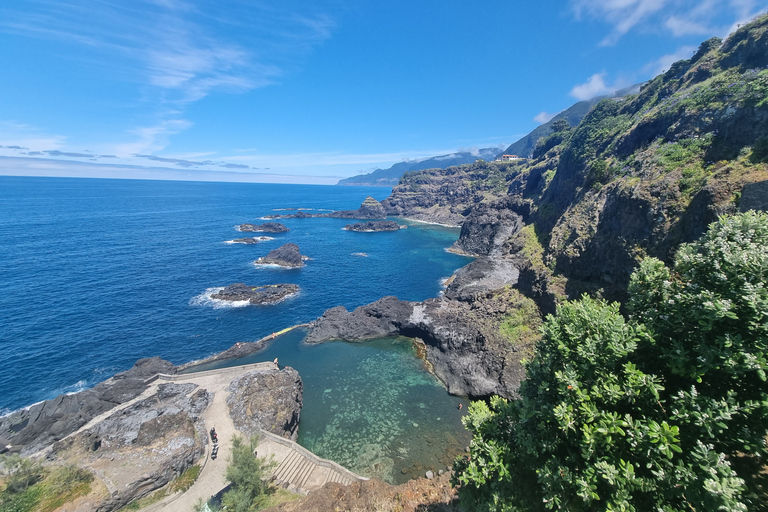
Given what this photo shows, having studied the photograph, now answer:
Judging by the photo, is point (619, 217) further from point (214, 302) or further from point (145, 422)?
point (214, 302)

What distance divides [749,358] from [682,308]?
10.3ft

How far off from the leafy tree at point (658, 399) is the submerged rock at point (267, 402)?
2445cm

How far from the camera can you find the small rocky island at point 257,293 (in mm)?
68188

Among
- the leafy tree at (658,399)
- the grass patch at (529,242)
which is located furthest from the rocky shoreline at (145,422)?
the grass patch at (529,242)

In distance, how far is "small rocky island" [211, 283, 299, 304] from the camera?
2685 inches

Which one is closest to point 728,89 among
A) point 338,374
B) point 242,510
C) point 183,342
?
point 338,374

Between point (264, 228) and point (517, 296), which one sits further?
point (264, 228)

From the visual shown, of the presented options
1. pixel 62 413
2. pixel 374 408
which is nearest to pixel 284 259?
pixel 62 413

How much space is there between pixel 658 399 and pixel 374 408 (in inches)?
1285

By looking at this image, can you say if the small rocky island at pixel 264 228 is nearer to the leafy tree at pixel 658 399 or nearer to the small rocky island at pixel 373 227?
the small rocky island at pixel 373 227

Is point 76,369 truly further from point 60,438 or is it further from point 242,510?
point 242,510

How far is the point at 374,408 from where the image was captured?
3888 centimetres

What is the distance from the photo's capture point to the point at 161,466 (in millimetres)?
26859

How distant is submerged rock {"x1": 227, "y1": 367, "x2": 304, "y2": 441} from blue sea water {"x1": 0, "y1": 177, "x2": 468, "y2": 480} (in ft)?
8.58
